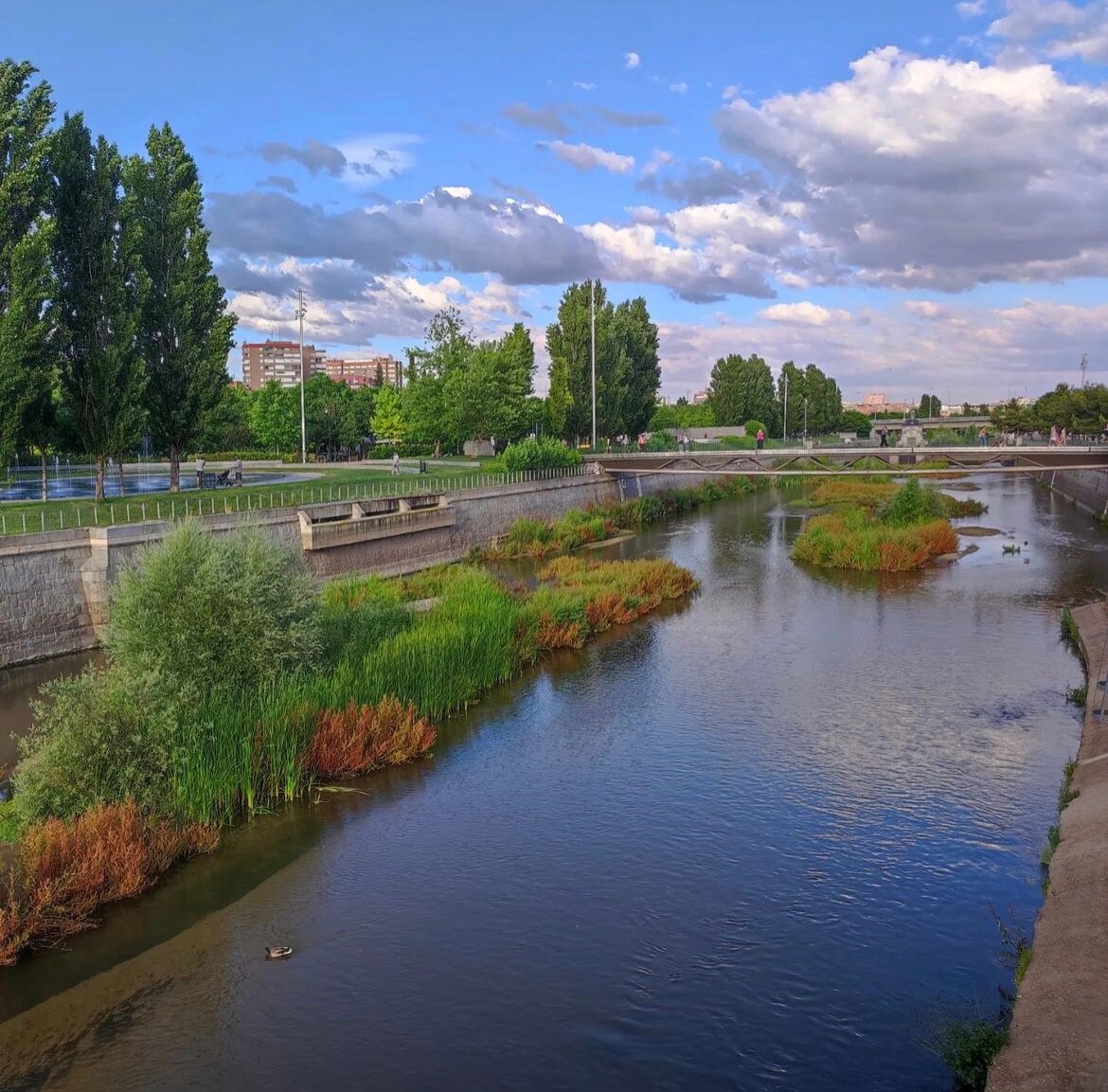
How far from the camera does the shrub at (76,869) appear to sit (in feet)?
40.8

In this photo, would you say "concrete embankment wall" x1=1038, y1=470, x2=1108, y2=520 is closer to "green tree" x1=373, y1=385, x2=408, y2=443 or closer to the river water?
the river water

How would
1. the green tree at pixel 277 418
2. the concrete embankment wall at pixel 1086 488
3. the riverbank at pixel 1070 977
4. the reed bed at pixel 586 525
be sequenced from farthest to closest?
the green tree at pixel 277 418, the concrete embankment wall at pixel 1086 488, the reed bed at pixel 586 525, the riverbank at pixel 1070 977

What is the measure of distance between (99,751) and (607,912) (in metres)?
7.76

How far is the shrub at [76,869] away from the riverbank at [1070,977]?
10805 millimetres

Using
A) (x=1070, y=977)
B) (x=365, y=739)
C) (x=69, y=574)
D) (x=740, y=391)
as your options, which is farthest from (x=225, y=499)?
(x=740, y=391)

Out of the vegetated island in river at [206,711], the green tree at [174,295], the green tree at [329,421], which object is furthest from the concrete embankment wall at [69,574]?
the green tree at [329,421]

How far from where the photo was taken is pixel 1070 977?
34.2 ft

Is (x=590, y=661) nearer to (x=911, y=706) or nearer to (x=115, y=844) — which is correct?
(x=911, y=706)

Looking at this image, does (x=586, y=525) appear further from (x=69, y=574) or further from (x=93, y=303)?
(x=69, y=574)

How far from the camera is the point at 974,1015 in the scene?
11.0 metres

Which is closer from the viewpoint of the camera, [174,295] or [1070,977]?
[1070,977]

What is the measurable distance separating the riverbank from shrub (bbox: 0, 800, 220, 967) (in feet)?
35.5

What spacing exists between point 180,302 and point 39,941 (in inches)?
1267

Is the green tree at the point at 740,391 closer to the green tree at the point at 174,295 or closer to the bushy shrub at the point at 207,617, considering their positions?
the green tree at the point at 174,295
